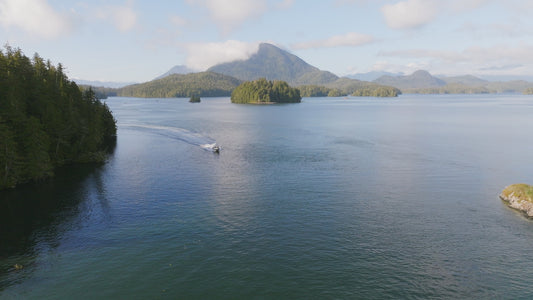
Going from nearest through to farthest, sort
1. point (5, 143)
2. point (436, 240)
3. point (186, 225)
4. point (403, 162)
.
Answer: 1. point (436, 240)
2. point (186, 225)
3. point (5, 143)
4. point (403, 162)

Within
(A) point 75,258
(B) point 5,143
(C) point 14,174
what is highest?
(B) point 5,143

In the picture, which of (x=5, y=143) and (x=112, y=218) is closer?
(x=112, y=218)

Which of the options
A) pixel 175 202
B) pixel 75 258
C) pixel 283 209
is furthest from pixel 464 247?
pixel 75 258

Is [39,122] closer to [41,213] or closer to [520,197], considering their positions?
[41,213]

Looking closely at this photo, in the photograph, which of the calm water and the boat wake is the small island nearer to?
the calm water

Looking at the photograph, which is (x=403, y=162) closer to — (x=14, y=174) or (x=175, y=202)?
(x=175, y=202)

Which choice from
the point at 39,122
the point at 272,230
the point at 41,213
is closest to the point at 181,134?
the point at 39,122

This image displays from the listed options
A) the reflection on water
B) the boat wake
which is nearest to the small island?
the reflection on water
